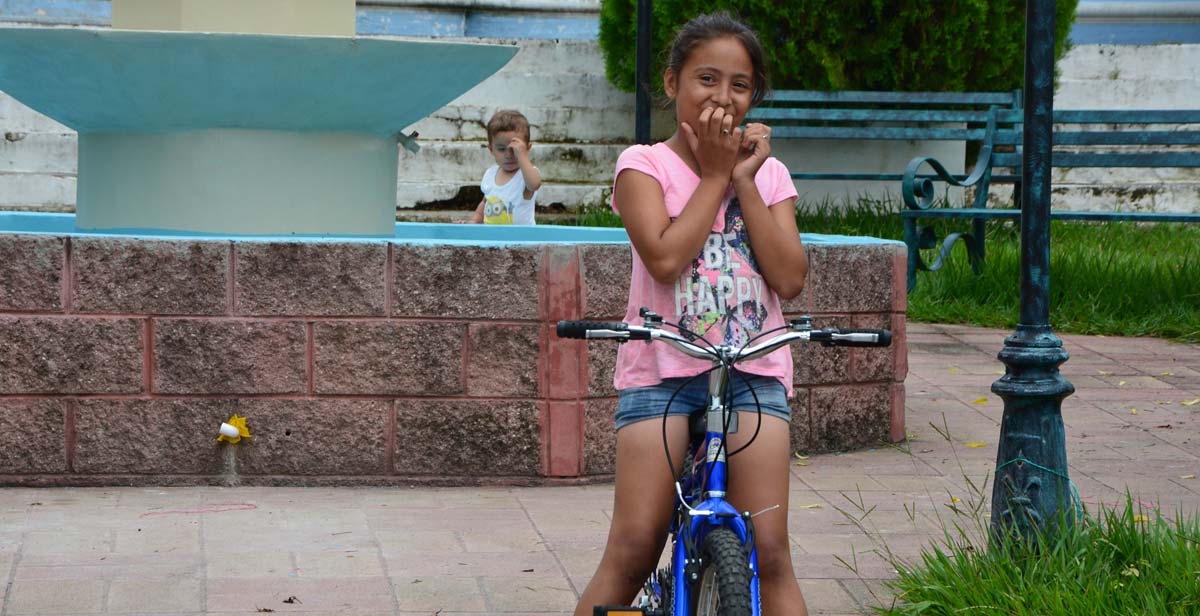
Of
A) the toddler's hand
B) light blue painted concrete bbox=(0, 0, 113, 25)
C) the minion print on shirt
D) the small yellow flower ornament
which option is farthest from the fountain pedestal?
light blue painted concrete bbox=(0, 0, 113, 25)

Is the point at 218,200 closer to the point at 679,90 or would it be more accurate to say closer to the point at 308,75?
the point at 308,75

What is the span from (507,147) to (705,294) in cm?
540

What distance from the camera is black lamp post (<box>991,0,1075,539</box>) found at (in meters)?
3.81

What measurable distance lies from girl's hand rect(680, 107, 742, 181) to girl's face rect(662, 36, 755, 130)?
0.07 metres

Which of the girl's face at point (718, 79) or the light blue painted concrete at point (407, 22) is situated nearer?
the girl's face at point (718, 79)

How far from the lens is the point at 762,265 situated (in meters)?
2.88

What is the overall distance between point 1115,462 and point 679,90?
10.5 feet

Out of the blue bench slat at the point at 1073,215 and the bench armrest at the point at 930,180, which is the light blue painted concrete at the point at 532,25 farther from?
the blue bench slat at the point at 1073,215

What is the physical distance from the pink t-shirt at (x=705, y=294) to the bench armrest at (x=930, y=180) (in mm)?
6850

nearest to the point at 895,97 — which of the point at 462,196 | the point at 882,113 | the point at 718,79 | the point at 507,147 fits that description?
the point at 882,113

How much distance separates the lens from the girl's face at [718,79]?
290 centimetres

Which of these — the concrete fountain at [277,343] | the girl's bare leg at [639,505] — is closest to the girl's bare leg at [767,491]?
the girl's bare leg at [639,505]

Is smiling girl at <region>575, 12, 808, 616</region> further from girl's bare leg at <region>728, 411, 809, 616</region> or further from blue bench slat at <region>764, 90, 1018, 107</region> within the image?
blue bench slat at <region>764, 90, 1018, 107</region>

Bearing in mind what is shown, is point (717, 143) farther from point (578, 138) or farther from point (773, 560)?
point (578, 138)
